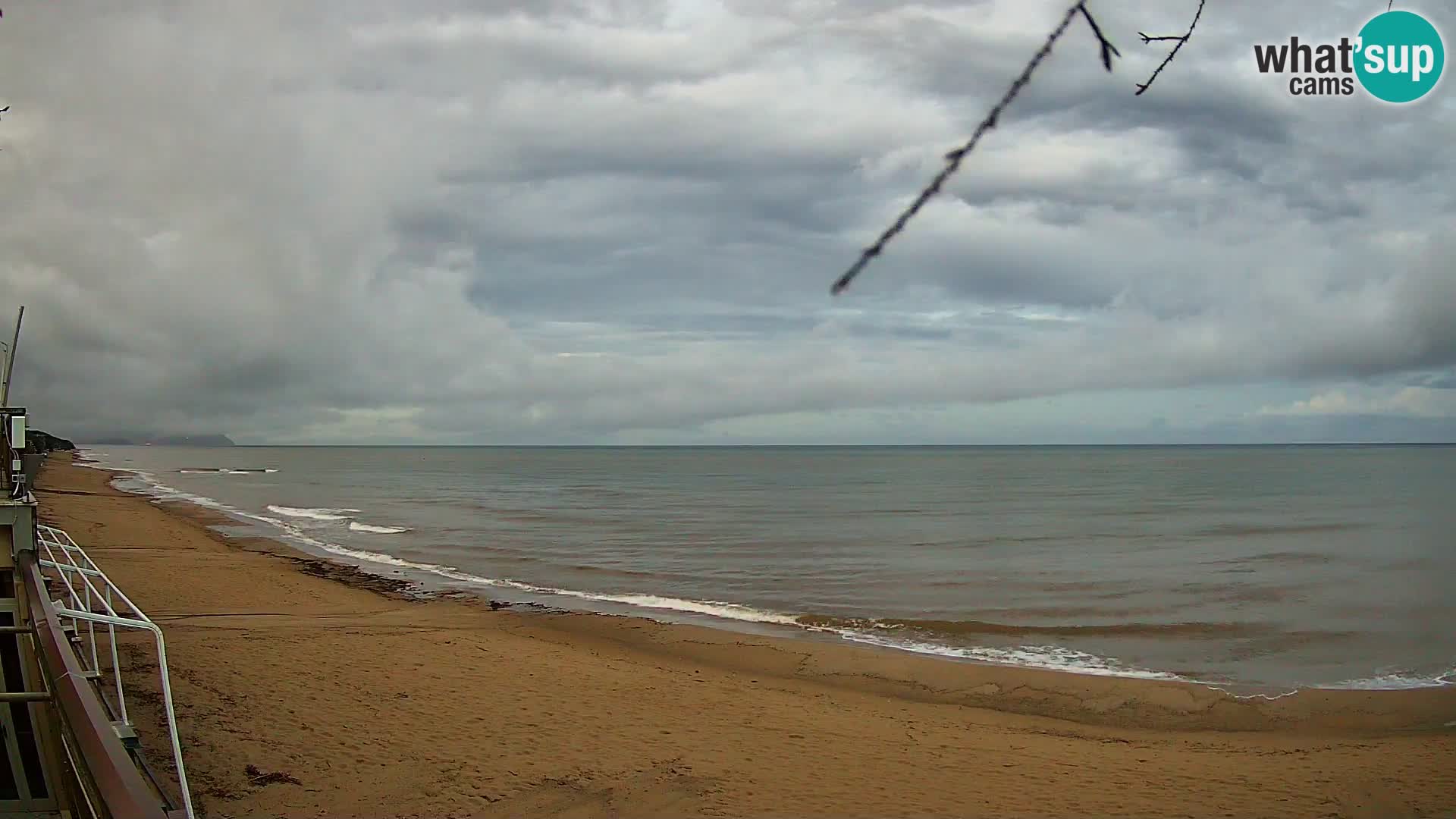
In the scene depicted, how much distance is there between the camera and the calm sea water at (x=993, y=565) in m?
18.8

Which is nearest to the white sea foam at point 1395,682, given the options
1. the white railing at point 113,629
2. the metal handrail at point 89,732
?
the white railing at point 113,629

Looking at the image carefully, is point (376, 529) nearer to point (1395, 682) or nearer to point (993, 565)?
point (993, 565)

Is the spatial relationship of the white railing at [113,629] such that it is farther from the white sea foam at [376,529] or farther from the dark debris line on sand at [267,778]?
the white sea foam at [376,529]

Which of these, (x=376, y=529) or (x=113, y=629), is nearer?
(x=113, y=629)

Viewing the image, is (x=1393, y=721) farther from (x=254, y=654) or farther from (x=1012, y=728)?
(x=254, y=654)

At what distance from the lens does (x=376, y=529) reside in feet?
136

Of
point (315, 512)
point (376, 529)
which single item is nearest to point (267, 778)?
point (376, 529)

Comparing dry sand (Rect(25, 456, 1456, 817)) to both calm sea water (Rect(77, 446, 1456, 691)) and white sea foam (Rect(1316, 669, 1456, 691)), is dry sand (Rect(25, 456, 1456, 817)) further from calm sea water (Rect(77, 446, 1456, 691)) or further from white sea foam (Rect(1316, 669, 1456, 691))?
calm sea water (Rect(77, 446, 1456, 691))

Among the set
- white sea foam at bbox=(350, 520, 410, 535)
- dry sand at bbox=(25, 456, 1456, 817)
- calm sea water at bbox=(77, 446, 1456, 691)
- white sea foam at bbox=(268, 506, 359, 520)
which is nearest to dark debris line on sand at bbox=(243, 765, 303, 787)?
dry sand at bbox=(25, 456, 1456, 817)

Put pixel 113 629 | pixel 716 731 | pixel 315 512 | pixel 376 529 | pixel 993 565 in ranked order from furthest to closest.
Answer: pixel 315 512 < pixel 376 529 < pixel 993 565 < pixel 716 731 < pixel 113 629

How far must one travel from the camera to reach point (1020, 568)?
29.5 metres

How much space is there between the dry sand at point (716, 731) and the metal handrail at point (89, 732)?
327 cm

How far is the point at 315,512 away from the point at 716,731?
146 feet

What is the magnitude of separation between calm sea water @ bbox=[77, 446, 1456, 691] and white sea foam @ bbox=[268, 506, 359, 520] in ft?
1.04
